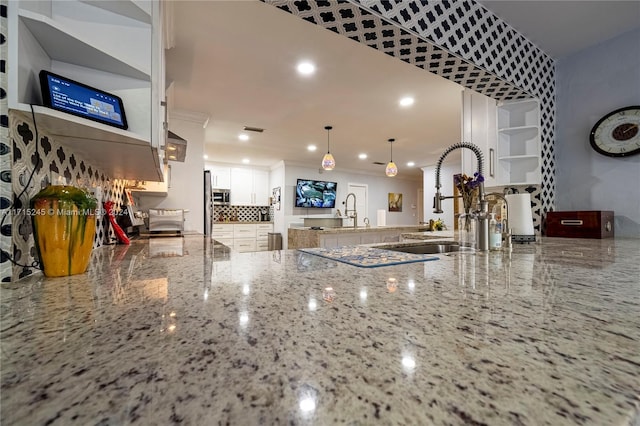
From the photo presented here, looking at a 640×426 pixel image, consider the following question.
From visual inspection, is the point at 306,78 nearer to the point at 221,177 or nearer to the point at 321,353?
the point at 321,353

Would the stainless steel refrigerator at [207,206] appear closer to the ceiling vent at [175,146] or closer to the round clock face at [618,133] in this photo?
the ceiling vent at [175,146]

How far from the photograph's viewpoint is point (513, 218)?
166cm

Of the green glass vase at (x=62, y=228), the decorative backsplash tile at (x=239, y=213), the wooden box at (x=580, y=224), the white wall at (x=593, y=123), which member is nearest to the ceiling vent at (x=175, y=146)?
the green glass vase at (x=62, y=228)

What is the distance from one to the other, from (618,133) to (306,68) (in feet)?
7.89

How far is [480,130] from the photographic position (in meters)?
2.53

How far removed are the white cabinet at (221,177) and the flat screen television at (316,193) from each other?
1614 millimetres

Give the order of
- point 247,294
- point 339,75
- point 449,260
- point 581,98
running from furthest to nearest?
point 339,75 → point 581,98 → point 449,260 → point 247,294

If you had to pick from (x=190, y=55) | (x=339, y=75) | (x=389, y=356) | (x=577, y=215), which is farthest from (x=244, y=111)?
(x=389, y=356)

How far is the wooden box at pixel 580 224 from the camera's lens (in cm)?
185

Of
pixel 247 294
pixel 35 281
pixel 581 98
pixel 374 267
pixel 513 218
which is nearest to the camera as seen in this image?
pixel 247 294

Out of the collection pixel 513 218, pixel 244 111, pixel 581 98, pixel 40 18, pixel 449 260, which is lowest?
pixel 449 260

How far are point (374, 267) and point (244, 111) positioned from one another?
3118mm

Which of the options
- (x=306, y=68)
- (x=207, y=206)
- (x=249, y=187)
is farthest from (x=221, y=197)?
(x=306, y=68)

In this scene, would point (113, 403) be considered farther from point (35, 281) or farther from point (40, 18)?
point (40, 18)
